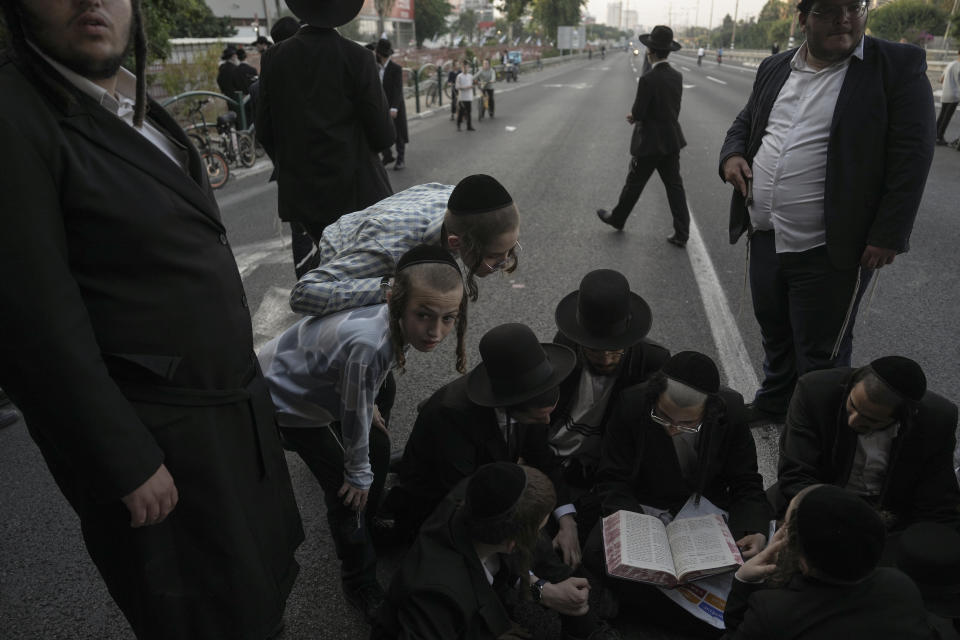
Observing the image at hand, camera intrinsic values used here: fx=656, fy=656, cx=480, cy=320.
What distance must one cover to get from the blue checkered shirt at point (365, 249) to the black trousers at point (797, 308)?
164 centimetres

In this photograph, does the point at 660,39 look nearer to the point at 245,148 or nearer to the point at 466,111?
the point at 245,148

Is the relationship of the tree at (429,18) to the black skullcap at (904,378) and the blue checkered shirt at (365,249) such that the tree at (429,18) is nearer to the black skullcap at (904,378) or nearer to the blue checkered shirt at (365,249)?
the blue checkered shirt at (365,249)

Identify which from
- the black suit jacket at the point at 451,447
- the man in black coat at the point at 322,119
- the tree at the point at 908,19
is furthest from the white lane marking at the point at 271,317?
the tree at the point at 908,19

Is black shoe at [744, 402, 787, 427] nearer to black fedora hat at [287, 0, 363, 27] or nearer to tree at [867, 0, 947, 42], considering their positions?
black fedora hat at [287, 0, 363, 27]

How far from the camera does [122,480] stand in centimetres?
131

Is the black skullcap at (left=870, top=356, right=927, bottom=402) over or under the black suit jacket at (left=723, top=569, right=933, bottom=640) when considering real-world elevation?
over

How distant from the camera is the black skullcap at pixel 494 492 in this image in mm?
1931

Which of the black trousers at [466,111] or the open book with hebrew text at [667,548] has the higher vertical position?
the black trousers at [466,111]

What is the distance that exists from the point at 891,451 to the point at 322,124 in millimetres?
3159

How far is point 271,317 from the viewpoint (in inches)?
188

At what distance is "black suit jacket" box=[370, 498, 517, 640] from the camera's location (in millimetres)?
1864

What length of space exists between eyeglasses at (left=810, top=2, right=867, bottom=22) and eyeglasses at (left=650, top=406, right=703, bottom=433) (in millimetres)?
1729

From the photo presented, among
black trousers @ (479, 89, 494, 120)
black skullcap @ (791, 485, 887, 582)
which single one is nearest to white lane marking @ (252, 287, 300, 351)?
black skullcap @ (791, 485, 887, 582)

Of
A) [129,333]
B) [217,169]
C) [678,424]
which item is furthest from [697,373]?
[217,169]
